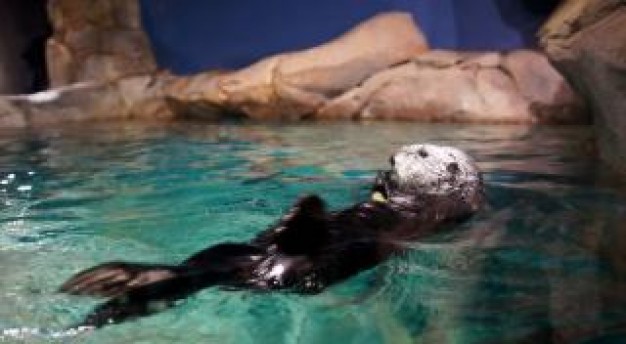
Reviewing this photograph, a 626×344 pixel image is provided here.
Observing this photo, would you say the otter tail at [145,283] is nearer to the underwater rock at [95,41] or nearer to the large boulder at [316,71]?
the large boulder at [316,71]

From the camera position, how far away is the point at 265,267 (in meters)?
2.81

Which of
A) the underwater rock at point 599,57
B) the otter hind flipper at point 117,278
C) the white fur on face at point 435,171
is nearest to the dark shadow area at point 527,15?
the underwater rock at point 599,57

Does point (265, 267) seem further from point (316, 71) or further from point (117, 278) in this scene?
point (316, 71)

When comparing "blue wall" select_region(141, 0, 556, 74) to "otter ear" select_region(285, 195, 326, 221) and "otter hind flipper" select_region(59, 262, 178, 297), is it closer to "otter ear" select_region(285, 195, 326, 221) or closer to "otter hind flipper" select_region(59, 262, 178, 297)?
"otter ear" select_region(285, 195, 326, 221)

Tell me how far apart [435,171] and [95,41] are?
33.8 feet

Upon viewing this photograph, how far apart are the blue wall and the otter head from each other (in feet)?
20.0

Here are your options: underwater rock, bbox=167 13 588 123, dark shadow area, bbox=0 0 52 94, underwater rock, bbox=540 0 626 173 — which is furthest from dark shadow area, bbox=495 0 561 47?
dark shadow area, bbox=0 0 52 94

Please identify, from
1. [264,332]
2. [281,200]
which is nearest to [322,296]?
[264,332]

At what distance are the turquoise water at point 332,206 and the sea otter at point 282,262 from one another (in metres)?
0.06

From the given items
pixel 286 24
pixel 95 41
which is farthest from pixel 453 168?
pixel 95 41

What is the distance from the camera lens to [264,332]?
254 centimetres

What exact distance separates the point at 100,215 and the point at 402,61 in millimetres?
6384

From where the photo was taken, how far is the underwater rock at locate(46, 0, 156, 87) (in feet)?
42.4

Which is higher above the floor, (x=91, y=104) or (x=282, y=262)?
(x=91, y=104)
